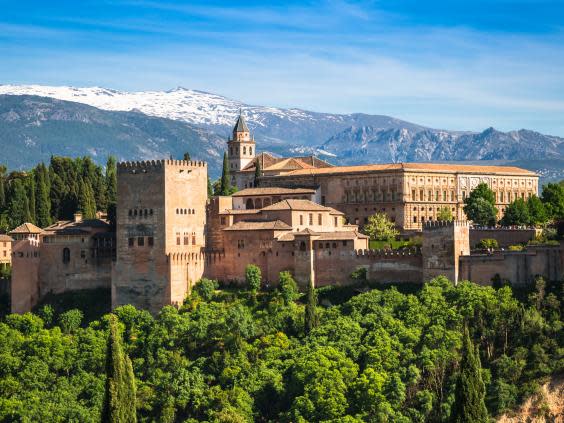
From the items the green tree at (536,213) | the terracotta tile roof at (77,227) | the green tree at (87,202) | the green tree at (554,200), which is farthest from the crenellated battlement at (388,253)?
the green tree at (87,202)

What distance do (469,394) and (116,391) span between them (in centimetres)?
1599

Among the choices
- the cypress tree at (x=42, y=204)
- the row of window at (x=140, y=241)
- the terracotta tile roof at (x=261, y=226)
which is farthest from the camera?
the cypress tree at (x=42, y=204)

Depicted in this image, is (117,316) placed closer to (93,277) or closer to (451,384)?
(93,277)

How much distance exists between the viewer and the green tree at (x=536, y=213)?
85.9 m

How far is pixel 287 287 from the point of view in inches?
2840

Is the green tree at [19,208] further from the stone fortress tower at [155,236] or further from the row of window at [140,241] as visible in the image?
the row of window at [140,241]

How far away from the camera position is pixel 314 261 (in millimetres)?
73375

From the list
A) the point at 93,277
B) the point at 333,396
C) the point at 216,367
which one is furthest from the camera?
the point at 93,277

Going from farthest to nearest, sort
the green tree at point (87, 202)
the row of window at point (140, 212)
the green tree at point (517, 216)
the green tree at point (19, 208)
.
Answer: the green tree at point (19, 208), the green tree at point (87, 202), the green tree at point (517, 216), the row of window at point (140, 212)

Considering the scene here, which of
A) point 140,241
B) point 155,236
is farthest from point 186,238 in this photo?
point 140,241

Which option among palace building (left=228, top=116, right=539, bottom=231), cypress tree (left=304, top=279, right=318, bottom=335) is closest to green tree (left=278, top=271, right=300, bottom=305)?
cypress tree (left=304, top=279, right=318, bottom=335)

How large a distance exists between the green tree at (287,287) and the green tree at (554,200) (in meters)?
24.6

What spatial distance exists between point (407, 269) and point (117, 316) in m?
18.4

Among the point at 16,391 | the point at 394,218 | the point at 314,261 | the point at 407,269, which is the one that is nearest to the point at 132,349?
the point at 16,391
